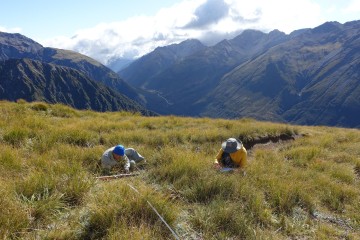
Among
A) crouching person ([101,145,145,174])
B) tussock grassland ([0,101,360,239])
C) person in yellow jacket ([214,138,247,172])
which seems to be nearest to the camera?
tussock grassland ([0,101,360,239])

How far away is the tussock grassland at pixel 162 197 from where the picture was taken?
16.7ft

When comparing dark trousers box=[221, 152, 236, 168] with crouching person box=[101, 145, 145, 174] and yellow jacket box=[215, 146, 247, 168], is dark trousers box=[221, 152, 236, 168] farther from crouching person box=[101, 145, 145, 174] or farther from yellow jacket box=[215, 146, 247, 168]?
crouching person box=[101, 145, 145, 174]

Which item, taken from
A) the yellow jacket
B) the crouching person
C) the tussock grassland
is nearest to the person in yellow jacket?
the yellow jacket

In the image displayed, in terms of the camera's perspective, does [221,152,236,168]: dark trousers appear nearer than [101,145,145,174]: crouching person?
No

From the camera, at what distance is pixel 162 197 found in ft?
20.1

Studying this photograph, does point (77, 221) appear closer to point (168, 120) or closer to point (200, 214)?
point (200, 214)

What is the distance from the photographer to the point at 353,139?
58.1 ft

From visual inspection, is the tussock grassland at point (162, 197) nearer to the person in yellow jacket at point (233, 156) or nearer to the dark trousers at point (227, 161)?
the person in yellow jacket at point (233, 156)

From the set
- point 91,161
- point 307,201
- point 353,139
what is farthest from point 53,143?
point 353,139

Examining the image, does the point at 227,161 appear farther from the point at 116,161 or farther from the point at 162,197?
the point at 162,197

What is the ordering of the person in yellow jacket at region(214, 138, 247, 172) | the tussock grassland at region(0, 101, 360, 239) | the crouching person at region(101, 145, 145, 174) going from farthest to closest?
the person in yellow jacket at region(214, 138, 247, 172), the crouching person at region(101, 145, 145, 174), the tussock grassland at region(0, 101, 360, 239)

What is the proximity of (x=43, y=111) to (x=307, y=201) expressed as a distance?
1435 cm

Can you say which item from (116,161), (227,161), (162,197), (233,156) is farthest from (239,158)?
(162,197)

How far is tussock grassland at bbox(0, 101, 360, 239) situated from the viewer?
5102 mm
